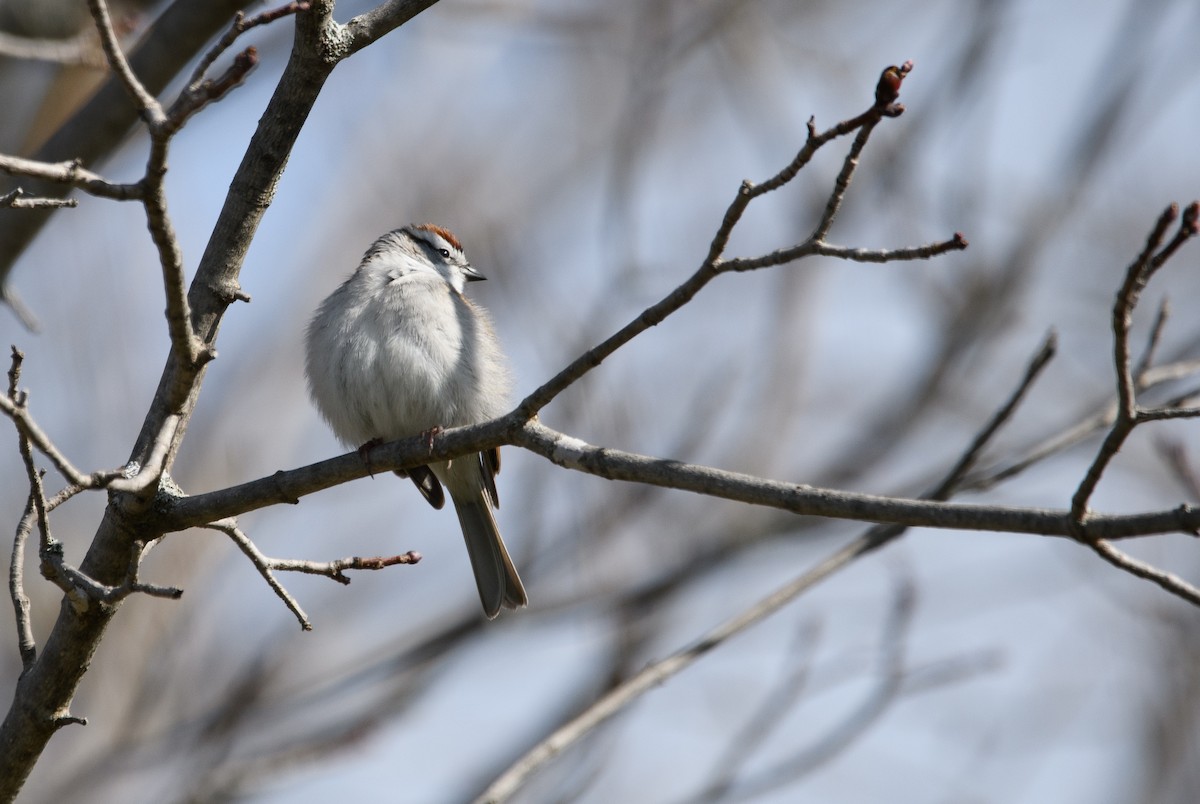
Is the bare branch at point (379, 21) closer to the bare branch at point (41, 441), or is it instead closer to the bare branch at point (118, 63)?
the bare branch at point (118, 63)

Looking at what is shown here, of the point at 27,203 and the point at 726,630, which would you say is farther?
the point at 726,630

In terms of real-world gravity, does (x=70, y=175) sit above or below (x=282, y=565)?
above

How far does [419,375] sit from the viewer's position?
469 cm

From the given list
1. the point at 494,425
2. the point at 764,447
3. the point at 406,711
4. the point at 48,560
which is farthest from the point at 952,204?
the point at 48,560

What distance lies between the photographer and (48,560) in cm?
259

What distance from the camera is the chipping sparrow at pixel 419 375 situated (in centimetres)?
471

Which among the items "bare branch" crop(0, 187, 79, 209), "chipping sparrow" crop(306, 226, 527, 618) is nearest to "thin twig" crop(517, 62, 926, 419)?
"bare branch" crop(0, 187, 79, 209)

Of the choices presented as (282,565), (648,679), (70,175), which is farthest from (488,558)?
(70,175)

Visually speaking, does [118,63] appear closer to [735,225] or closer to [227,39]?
[227,39]

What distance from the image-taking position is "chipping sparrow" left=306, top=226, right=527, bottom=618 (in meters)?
4.71

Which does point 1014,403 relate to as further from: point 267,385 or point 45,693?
point 267,385

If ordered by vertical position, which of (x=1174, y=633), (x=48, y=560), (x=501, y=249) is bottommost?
(x=1174, y=633)

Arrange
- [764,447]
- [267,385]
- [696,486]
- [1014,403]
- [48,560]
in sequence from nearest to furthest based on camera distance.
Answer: [696,486], [48,560], [1014,403], [764,447], [267,385]

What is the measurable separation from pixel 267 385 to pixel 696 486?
24.7ft
